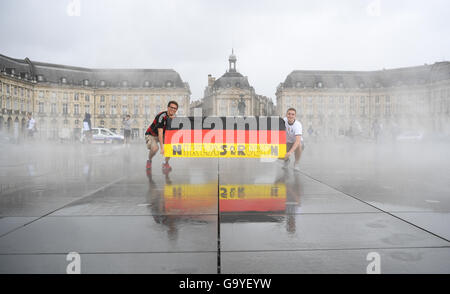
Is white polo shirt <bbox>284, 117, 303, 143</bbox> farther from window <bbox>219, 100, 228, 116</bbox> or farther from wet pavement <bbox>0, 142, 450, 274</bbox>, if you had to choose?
window <bbox>219, 100, 228, 116</bbox>

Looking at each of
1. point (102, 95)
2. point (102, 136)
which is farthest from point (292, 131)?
point (102, 95)

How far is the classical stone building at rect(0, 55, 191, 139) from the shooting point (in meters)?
76.2

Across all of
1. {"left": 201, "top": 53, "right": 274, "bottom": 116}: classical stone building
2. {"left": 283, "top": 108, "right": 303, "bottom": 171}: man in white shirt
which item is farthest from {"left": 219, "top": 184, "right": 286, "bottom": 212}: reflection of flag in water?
{"left": 201, "top": 53, "right": 274, "bottom": 116}: classical stone building

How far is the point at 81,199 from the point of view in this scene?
193 inches

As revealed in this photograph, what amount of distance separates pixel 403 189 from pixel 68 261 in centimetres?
485

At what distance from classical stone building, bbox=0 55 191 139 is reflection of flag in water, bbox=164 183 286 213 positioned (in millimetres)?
73696

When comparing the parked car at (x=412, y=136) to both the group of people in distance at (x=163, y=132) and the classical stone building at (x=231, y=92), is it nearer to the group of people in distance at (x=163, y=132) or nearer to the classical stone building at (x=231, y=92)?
the group of people in distance at (x=163, y=132)

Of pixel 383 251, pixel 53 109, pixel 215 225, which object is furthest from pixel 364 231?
pixel 53 109

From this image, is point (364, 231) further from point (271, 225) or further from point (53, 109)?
point (53, 109)

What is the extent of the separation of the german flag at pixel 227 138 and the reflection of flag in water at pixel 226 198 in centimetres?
331

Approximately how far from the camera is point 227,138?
9602 millimetres

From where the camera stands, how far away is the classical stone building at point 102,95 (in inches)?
3002

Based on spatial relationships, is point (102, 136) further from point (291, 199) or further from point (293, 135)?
point (291, 199)

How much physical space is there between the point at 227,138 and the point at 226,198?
15.5ft
